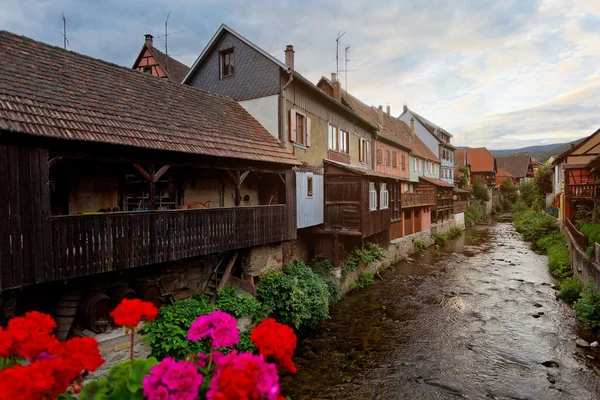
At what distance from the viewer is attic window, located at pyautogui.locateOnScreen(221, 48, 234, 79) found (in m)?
14.5

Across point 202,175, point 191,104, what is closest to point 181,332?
point 202,175

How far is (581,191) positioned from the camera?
22.8 metres

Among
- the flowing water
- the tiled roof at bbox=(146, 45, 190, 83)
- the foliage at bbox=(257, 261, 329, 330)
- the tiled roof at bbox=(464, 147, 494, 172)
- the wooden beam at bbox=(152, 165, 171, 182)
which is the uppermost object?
the tiled roof at bbox=(146, 45, 190, 83)

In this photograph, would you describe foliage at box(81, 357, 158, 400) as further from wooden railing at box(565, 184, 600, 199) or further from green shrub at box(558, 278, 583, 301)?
wooden railing at box(565, 184, 600, 199)

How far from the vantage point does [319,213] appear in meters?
15.0

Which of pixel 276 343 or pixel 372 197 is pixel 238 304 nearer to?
pixel 276 343

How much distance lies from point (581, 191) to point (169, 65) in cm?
2672

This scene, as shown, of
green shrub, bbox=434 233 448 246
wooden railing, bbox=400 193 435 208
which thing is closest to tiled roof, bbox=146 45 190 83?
wooden railing, bbox=400 193 435 208

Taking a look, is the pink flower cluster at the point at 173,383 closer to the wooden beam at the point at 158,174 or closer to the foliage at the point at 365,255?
the wooden beam at the point at 158,174

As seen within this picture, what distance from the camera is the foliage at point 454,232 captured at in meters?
33.0

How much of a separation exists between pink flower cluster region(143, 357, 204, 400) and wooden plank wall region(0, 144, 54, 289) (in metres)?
5.48

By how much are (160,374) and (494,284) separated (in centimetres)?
1911

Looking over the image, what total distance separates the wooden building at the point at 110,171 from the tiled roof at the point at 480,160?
55.7m

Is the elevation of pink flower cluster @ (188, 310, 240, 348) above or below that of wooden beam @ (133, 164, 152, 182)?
below
